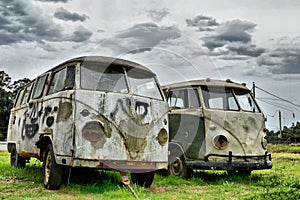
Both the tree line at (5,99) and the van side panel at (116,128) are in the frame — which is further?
the tree line at (5,99)

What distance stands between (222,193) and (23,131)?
473cm

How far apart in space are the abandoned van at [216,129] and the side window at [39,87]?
3.21 meters

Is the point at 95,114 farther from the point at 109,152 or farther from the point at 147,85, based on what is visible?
the point at 147,85

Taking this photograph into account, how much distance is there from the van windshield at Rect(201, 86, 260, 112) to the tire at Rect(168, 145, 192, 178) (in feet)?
4.30

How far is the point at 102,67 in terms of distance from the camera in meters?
7.39

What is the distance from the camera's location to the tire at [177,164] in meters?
9.50

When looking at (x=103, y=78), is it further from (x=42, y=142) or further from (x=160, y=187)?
(x=160, y=187)

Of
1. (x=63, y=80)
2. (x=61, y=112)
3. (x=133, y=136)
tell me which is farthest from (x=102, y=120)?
(x=63, y=80)

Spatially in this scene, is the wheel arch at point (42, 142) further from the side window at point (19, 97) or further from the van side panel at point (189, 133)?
the side window at point (19, 97)

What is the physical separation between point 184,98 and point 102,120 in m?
3.63

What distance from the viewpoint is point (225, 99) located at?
9852mm

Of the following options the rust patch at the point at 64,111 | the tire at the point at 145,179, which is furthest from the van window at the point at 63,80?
the tire at the point at 145,179

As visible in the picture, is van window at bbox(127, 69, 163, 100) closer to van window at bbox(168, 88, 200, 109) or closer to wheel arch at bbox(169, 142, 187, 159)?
van window at bbox(168, 88, 200, 109)

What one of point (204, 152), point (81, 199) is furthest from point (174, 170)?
point (81, 199)
